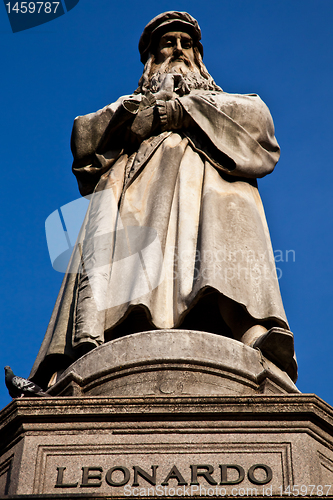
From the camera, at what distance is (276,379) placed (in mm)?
6656

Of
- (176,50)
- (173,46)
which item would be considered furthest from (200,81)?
(173,46)

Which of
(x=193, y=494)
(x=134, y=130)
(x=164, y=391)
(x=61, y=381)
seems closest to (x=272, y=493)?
(x=193, y=494)

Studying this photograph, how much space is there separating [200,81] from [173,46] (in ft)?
2.76

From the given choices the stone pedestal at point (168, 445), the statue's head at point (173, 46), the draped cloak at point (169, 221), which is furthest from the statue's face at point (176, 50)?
the stone pedestal at point (168, 445)

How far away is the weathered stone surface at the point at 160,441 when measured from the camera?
5.53 metres

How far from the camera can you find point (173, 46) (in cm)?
1070

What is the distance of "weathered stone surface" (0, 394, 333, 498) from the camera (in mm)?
5531

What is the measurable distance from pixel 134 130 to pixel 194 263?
1.98 metres

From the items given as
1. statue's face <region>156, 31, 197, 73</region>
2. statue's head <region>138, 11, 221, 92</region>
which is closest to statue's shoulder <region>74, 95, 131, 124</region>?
statue's head <region>138, 11, 221, 92</region>

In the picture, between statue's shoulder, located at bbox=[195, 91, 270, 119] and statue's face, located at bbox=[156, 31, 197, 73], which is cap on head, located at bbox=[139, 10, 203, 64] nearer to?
statue's face, located at bbox=[156, 31, 197, 73]

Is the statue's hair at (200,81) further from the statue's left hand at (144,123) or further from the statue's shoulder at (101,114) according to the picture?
the statue's left hand at (144,123)

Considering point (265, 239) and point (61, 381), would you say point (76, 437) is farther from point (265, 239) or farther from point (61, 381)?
point (265, 239)

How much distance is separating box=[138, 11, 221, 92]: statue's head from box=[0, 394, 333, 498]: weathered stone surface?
5383mm

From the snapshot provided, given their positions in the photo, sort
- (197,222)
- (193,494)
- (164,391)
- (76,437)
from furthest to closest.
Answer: (197,222) < (164,391) < (76,437) < (193,494)
